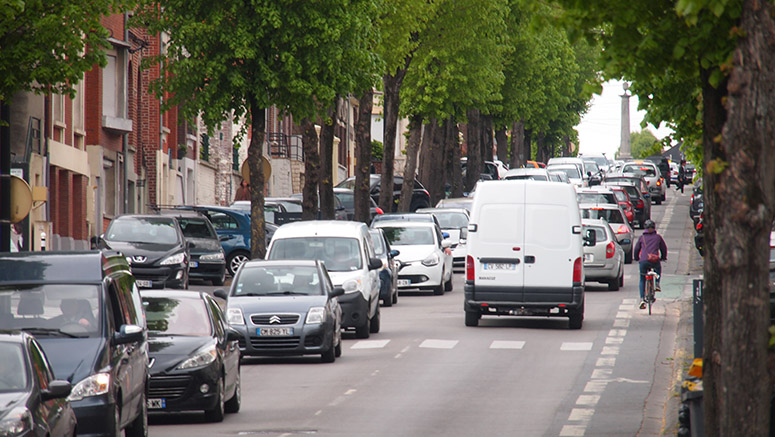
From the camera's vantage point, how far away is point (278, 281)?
21.8m

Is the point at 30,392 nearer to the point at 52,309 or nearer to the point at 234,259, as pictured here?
the point at 52,309

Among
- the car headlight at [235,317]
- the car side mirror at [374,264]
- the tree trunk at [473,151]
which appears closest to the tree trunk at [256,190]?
the car side mirror at [374,264]

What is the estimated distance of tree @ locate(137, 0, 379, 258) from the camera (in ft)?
109

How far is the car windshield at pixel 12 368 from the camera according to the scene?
33.3 feet

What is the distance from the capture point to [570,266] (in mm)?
25234

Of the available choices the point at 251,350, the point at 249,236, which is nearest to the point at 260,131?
the point at 249,236

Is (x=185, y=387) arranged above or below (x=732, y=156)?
below

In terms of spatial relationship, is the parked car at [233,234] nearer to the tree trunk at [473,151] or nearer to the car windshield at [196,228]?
the car windshield at [196,228]

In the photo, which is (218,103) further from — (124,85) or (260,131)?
(124,85)

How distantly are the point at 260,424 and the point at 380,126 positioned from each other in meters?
108

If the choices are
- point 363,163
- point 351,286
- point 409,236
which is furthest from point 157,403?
point 363,163

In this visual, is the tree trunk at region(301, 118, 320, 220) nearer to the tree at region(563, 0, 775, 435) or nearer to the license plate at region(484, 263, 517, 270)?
the license plate at region(484, 263, 517, 270)

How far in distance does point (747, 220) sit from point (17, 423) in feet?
15.0

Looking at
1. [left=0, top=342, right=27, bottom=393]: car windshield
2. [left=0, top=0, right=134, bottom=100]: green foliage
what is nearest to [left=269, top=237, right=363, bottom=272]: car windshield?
[left=0, top=0, right=134, bottom=100]: green foliage
